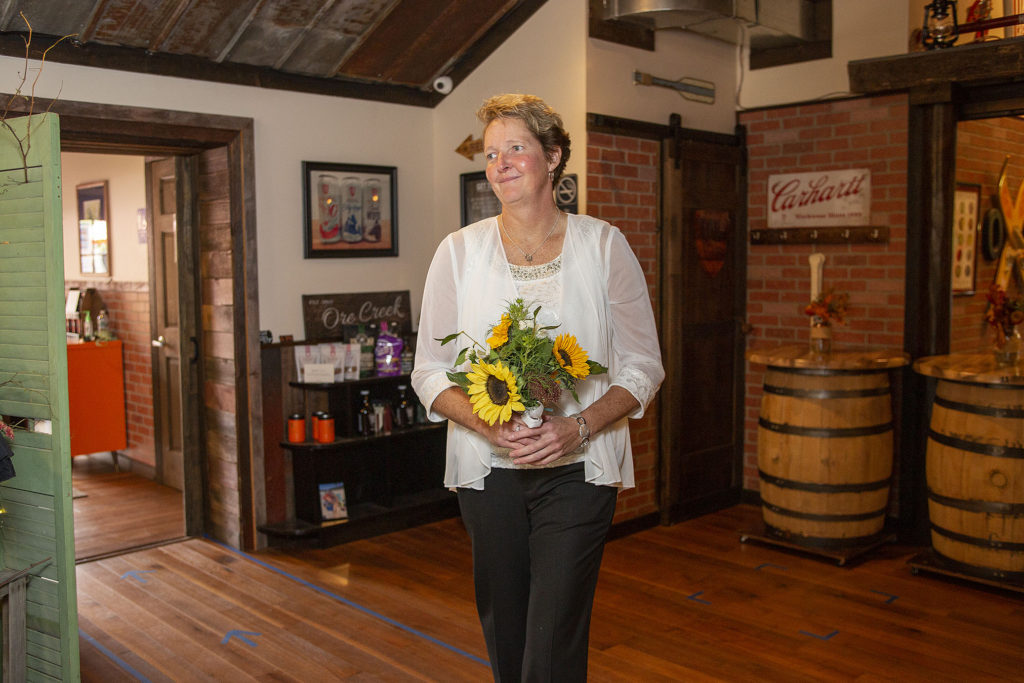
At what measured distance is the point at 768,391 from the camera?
14.7ft

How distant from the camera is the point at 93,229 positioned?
6840 millimetres

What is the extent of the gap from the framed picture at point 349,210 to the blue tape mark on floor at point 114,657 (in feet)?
6.73

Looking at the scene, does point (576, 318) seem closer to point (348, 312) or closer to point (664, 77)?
point (348, 312)

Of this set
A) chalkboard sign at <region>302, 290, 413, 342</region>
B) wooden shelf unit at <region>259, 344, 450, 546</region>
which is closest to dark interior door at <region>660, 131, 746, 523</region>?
wooden shelf unit at <region>259, 344, 450, 546</region>

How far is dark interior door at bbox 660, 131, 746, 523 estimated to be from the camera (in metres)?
4.99

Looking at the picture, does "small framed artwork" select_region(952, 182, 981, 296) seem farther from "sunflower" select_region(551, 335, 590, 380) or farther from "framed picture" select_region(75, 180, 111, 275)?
"framed picture" select_region(75, 180, 111, 275)

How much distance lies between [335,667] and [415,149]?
2.98 metres

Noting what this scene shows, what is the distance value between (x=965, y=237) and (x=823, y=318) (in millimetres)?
955

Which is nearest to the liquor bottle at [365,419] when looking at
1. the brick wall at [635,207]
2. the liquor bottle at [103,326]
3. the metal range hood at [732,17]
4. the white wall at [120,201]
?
the brick wall at [635,207]

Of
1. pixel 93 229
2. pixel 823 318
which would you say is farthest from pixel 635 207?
pixel 93 229

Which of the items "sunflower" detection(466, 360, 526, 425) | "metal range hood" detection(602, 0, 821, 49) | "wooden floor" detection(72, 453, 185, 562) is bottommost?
"wooden floor" detection(72, 453, 185, 562)

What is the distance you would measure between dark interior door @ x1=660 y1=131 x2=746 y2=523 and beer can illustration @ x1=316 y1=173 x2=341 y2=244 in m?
1.74

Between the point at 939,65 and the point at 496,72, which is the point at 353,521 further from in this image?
the point at 939,65

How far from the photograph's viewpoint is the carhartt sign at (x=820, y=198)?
16.3 ft
